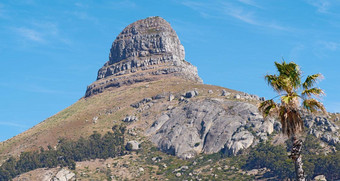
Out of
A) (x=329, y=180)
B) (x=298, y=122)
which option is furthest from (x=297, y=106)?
(x=329, y=180)

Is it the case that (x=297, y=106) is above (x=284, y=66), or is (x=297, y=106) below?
below

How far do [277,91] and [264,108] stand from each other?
182 cm

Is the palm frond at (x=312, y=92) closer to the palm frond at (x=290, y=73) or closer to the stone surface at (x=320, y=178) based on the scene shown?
the palm frond at (x=290, y=73)

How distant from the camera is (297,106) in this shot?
1791 inches

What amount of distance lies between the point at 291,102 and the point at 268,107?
7.03 feet

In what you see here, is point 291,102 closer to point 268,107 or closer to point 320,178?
point 268,107

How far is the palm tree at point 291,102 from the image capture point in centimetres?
4547

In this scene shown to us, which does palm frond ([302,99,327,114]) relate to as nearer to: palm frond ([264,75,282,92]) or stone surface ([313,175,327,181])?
palm frond ([264,75,282,92])

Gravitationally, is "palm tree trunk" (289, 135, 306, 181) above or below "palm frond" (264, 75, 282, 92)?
below

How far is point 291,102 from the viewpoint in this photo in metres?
45.7

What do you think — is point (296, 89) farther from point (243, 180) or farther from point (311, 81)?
point (243, 180)

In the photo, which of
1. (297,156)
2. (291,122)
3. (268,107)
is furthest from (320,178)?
(297,156)

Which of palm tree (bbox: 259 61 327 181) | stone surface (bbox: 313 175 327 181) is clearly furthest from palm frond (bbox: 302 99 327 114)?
stone surface (bbox: 313 175 327 181)

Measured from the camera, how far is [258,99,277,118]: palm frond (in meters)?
46.7
